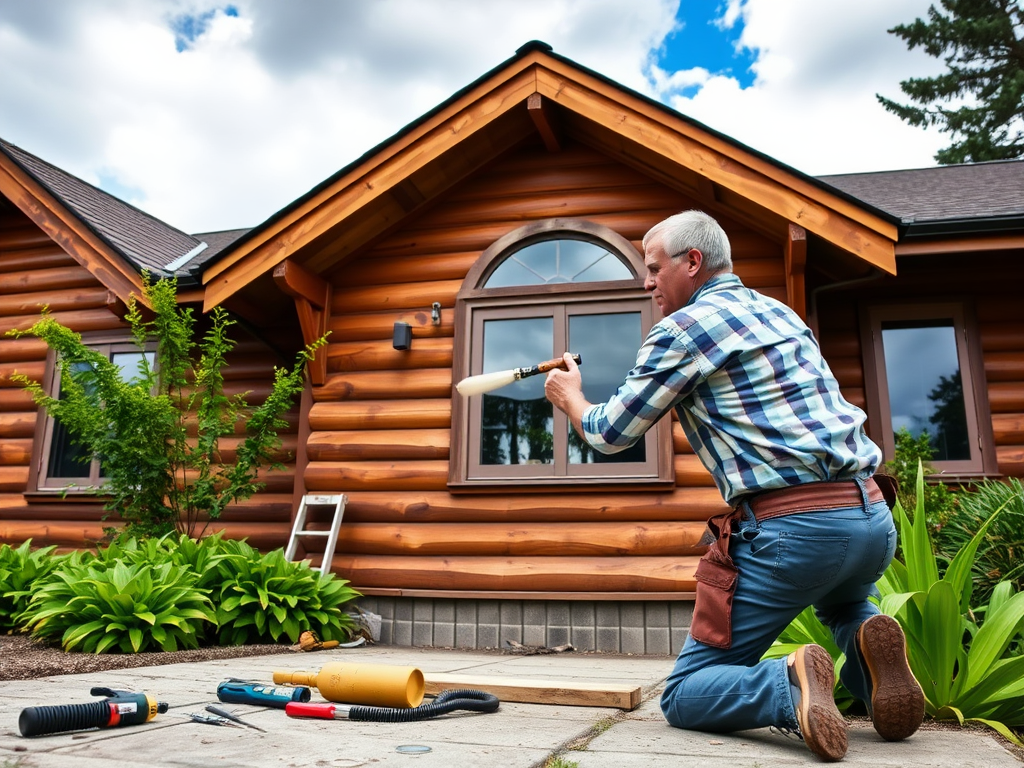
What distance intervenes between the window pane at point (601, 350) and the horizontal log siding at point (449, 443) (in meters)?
0.45

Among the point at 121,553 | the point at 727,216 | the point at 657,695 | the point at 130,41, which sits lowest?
the point at 657,695

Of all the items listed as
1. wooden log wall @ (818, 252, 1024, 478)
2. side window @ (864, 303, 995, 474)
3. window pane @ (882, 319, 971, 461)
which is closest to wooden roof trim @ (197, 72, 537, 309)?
wooden log wall @ (818, 252, 1024, 478)

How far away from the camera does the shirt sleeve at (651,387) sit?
2.44 metres

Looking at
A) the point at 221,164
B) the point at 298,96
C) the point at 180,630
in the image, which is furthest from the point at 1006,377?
the point at 221,164

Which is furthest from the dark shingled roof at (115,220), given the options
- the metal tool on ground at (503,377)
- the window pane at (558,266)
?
the metal tool on ground at (503,377)

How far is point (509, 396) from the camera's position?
22.2 ft

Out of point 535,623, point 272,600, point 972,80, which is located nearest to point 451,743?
point 272,600

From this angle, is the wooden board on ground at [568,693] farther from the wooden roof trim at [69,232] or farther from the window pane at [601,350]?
the wooden roof trim at [69,232]

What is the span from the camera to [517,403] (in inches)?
265

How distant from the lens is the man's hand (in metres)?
2.70

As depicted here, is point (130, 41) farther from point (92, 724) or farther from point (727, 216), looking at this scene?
Answer: point (92, 724)

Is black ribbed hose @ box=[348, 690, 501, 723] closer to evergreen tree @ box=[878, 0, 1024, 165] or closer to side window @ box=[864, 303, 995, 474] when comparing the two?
side window @ box=[864, 303, 995, 474]

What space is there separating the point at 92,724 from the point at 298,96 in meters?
47.0

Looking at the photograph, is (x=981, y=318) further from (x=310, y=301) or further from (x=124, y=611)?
(x=124, y=611)
